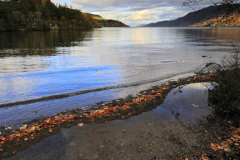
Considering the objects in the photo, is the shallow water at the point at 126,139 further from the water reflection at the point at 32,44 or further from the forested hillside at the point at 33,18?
the forested hillside at the point at 33,18

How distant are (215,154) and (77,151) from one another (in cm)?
389

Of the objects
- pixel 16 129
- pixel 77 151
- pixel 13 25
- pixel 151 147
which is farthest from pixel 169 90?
pixel 13 25

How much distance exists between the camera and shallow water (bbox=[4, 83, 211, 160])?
4.55 meters

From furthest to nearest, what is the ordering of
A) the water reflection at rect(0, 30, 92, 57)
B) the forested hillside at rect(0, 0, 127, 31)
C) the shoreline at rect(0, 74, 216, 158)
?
1. the forested hillside at rect(0, 0, 127, 31)
2. the water reflection at rect(0, 30, 92, 57)
3. the shoreline at rect(0, 74, 216, 158)

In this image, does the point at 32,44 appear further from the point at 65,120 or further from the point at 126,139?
the point at 126,139

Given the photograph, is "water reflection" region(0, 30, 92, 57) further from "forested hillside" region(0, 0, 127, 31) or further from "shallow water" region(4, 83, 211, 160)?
"forested hillside" region(0, 0, 127, 31)

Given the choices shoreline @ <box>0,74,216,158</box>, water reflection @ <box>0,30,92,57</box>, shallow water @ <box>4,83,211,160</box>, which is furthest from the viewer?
water reflection @ <box>0,30,92,57</box>

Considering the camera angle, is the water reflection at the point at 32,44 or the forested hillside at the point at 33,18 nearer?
the water reflection at the point at 32,44

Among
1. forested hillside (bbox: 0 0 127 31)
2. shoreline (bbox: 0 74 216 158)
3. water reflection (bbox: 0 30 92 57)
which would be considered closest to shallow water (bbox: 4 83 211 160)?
shoreline (bbox: 0 74 216 158)

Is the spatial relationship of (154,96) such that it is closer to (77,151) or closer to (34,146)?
(77,151)

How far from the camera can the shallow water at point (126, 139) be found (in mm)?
4547

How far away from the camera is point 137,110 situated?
7250 mm

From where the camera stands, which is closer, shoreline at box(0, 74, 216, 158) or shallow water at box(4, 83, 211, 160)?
shallow water at box(4, 83, 211, 160)

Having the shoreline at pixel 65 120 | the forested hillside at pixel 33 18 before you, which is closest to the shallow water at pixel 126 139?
the shoreline at pixel 65 120
